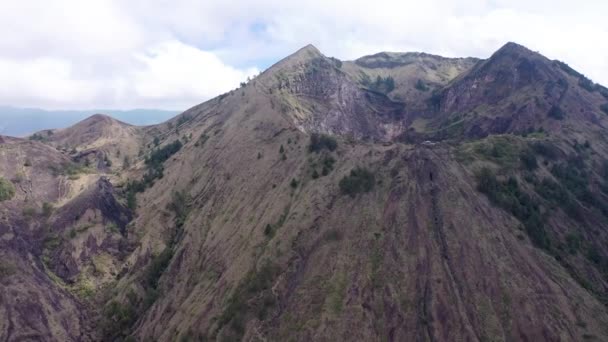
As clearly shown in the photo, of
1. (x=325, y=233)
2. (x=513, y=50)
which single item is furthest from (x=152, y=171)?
(x=513, y=50)

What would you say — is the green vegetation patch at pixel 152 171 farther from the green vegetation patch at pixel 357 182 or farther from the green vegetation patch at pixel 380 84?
the green vegetation patch at pixel 380 84

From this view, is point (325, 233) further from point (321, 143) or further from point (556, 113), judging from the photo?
point (556, 113)

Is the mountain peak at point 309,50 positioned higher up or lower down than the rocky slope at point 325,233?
higher up

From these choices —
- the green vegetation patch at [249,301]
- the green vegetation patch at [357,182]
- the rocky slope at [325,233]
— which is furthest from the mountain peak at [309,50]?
the green vegetation patch at [249,301]

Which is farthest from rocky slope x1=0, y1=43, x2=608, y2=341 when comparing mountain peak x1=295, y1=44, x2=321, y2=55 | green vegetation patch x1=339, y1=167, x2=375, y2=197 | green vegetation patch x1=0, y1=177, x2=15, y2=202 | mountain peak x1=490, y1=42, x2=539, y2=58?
mountain peak x1=295, y1=44, x2=321, y2=55

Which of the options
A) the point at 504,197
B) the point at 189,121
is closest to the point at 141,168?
the point at 189,121
